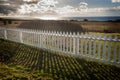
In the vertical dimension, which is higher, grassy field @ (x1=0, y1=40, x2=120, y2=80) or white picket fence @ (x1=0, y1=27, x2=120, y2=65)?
white picket fence @ (x1=0, y1=27, x2=120, y2=65)

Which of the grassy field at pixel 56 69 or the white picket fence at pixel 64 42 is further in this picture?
the white picket fence at pixel 64 42

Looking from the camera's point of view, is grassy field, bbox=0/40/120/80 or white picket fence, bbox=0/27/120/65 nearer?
grassy field, bbox=0/40/120/80

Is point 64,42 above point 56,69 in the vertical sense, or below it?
above

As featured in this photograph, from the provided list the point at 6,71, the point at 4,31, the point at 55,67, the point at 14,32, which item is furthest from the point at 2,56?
the point at 4,31

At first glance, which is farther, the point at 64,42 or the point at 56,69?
the point at 64,42

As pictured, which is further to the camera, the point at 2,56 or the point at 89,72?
the point at 2,56

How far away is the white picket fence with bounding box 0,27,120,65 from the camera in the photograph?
8953 millimetres

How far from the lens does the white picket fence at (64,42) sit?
29.4ft

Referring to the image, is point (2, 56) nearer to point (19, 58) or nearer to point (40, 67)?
point (19, 58)

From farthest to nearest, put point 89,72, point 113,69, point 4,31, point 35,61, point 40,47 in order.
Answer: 1. point 4,31
2. point 40,47
3. point 35,61
4. point 113,69
5. point 89,72

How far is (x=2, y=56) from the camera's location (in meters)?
9.64

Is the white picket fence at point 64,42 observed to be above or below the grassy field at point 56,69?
above

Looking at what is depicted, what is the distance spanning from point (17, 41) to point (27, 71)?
8.47 meters

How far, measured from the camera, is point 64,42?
10898 mm
